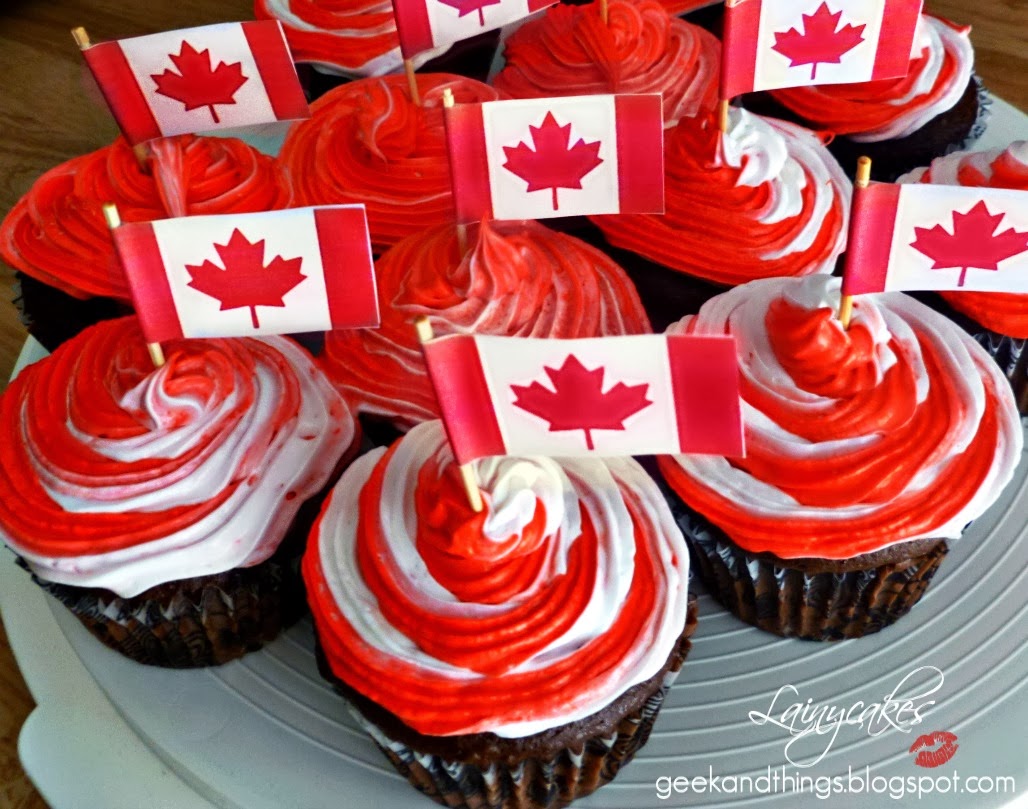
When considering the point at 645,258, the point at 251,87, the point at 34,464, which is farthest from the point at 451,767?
the point at 251,87

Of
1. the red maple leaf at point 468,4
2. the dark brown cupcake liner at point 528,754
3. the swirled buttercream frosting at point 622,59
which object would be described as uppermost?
the red maple leaf at point 468,4

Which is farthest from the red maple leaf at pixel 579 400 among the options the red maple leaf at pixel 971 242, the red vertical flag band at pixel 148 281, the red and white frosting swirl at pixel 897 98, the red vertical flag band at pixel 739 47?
the red and white frosting swirl at pixel 897 98

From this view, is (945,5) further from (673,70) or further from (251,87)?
(251,87)

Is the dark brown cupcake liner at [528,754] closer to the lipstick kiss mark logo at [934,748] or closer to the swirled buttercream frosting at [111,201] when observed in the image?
the lipstick kiss mark logo at [934,748]

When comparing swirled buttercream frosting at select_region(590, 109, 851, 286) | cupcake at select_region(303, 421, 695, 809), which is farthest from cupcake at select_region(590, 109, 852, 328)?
cupcake at select_region(303, 421, 695, 809)

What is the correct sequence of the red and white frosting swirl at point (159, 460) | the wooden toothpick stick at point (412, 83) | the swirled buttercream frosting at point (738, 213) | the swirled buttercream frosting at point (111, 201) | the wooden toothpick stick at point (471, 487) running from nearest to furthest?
1. the wooden toothpick stick at point (471, 487)
2. the red and white frosting swirl at point (159, 460)
3. the swirled buttercream frosting at point (738, 213)
4. the swirled buttercream frosting at point (111, 201)
5. the wooden toothpick stick at point (412, 83)

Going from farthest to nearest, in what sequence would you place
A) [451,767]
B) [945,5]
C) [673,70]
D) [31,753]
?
[945,5] < [673,70] < [31,753] < [451,767]

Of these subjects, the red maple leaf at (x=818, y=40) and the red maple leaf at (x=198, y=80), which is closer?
the red maple leaf at (x=818, y=40)
